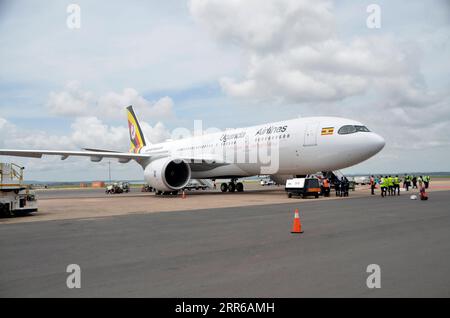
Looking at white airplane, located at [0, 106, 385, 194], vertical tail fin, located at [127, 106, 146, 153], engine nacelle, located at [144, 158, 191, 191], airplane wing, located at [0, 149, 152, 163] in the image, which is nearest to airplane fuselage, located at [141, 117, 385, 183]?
white airplane, located at [0, 106, 385, 194]

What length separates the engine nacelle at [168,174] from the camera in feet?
79.3

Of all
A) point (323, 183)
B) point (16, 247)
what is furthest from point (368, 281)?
point (323, 183)

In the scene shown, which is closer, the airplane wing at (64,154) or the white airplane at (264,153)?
the white airplane at (264,153)

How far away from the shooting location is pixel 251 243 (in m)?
7.74

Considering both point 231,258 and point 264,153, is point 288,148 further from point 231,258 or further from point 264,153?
point 231,258

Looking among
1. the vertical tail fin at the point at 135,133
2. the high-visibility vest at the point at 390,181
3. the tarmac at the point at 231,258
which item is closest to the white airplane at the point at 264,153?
the high-visibility vest at the point at 390,181

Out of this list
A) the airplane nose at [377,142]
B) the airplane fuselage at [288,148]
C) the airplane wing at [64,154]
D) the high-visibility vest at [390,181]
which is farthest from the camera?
the airplane wing at [64,154]

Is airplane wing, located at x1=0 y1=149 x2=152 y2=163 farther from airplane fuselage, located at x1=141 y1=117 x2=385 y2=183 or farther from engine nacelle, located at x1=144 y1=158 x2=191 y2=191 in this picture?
airplane fuselage, located at x1=141 y1=117 x2=385 y2=183

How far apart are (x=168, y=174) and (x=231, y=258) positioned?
819 inches

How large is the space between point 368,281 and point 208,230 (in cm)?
536

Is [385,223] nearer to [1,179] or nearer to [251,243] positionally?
[251,243]

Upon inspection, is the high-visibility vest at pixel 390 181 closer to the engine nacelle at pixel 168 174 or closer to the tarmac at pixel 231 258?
the engine nacelle at pixel 168 174

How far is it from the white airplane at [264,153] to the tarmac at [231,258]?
9.48 m

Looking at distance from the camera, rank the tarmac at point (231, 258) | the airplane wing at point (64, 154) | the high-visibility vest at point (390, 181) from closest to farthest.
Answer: the tarmac at point (231, 258), the high-visibility vest at point (390, 181), the airplane wing at point (64, 154)
